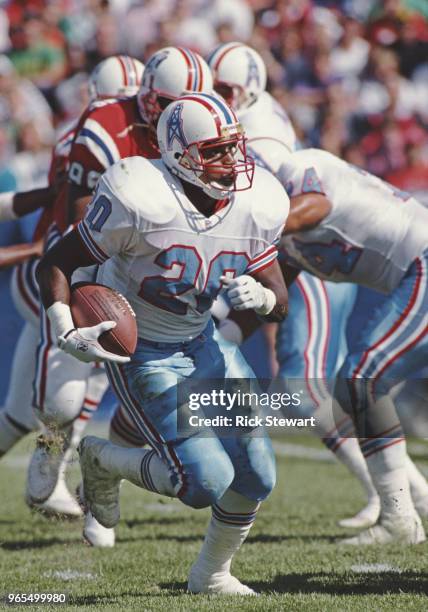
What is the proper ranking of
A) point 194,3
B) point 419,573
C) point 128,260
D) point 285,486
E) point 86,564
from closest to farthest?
point 128,260 → point 419,573 → point 86,564 → point 285,486 → point 194,3

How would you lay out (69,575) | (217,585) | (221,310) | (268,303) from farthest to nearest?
1. (221,310)
2. (69,575)
3. (217,585)
4. (268,303)

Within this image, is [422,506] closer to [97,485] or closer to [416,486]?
[416,486]

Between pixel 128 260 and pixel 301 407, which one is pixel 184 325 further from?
pixel 301 407

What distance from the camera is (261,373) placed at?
23.5 ft

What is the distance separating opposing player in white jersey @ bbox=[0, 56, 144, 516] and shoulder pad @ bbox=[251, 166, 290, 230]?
4.74 ft

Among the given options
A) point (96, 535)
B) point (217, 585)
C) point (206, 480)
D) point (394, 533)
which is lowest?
point (96, 535)

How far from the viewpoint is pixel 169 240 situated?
124 inches

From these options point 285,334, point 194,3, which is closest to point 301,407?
point 285,334

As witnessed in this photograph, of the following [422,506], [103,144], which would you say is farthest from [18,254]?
[422,506]

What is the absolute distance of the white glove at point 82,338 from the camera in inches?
119

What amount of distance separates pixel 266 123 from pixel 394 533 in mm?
1809

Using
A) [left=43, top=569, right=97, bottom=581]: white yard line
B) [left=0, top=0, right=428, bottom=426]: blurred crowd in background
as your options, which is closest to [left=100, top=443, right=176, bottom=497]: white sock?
[left=43, top=569, right=97, bottom=581]: white yard line

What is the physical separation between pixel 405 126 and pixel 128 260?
6.14 m

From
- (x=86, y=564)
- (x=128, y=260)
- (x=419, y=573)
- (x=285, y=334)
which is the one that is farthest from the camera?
(x=285, y=334)
